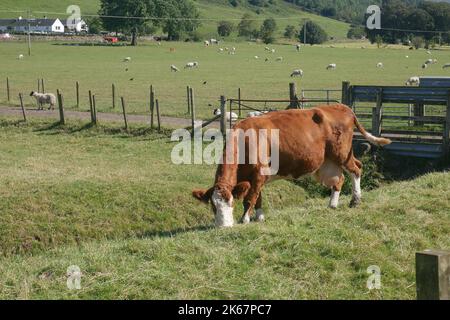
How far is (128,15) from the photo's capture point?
11588 cm

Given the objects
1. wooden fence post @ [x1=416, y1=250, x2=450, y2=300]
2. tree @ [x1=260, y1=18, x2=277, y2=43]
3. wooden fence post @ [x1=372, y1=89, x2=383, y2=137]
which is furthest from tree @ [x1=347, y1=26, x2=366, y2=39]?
wooden fence post @ [x1=416, y1=250, x2=450, y2=300]

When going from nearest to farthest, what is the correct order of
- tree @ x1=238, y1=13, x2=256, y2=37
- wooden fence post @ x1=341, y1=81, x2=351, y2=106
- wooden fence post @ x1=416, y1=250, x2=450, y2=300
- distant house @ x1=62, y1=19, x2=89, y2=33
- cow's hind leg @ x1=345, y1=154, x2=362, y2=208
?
wooden fence post @ x1=416, y1=250, x2=450, y2=300 < cow's hind leg @ x1=345, y1=154, x2=362, y2=208 < wooden fence post @ x1=341, y1=81, x2=351, y2=106 < distant house @ x1=62, y1=19, x2=89, y2=33 < tree @ x1=238, y1=13, x2=256, y2=37

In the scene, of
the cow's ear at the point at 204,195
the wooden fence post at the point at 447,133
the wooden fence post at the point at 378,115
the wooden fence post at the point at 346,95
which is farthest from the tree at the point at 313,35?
the cow's ear at the point at 204,195

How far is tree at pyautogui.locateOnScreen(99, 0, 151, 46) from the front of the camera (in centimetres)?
11444

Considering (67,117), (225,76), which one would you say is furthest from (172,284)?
(225,76)

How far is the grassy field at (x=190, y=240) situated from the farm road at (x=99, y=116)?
7.31 metres

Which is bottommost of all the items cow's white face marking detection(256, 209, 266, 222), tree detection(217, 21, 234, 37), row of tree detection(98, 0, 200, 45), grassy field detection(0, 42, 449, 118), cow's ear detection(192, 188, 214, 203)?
grassy field detection(0, 42, 449, 118)

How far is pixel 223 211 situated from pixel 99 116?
19.6 m

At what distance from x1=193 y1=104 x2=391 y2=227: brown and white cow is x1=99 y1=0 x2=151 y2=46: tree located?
105 m

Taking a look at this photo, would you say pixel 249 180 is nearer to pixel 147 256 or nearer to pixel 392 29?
pixel 147 256

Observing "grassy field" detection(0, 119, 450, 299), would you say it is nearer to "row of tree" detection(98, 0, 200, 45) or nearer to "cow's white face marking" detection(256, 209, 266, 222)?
"cow's white face marking" detection(256, 209, 266, 222)

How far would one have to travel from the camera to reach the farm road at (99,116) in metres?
25.3

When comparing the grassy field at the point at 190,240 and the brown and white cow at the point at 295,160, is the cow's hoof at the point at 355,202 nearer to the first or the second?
the brown and white cow at the point at 295,160
